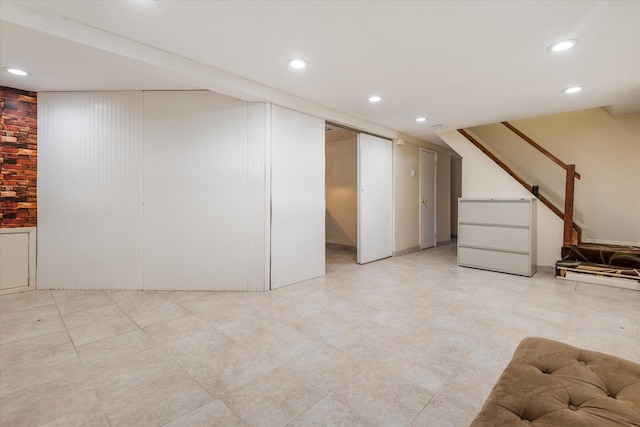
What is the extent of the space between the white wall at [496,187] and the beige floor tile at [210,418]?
5.24 metres

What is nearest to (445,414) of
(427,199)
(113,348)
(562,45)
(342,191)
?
(113,348)

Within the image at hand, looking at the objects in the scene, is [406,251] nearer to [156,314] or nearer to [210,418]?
[156,314]

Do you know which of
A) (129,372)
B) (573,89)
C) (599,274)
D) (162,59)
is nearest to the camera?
(129,372)

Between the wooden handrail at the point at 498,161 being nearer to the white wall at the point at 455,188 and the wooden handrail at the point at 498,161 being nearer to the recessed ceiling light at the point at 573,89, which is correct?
the recessed ceiling light at the point at 573,89

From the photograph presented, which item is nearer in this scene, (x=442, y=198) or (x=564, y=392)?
(x=564, y=392)

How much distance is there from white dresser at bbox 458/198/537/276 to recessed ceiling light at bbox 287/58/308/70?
12.0ft

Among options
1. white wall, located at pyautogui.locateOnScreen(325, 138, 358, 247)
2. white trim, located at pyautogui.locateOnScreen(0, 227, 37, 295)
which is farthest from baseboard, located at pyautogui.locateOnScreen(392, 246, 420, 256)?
white trim, located at pyautogui.locateOnScreen(0, 227, 37, 295)

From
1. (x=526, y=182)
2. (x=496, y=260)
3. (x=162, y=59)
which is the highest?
(x=162, y=59)

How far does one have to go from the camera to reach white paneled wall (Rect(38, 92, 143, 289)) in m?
3.65

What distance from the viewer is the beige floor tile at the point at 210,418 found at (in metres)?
1.47

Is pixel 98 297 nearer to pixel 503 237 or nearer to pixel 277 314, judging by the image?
pixel 277 314

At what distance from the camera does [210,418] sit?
1.50m

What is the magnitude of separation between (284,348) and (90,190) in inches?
132

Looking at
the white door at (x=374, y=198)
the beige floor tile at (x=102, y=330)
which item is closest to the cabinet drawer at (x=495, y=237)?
the white door at (x=374, y=198)
